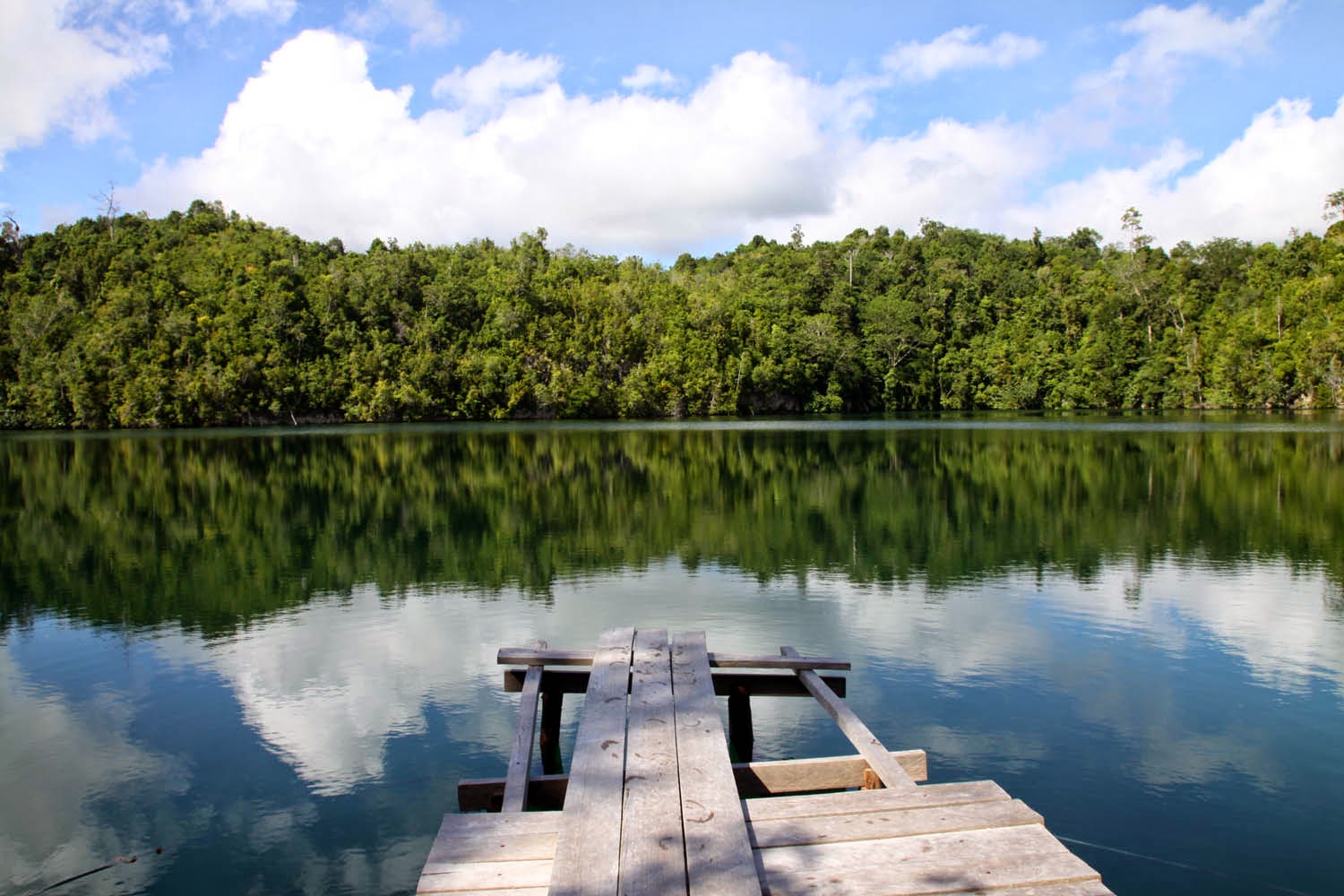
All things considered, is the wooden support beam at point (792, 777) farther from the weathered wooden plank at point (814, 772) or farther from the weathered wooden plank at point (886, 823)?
the weathered wooden plank at point (886, 823)

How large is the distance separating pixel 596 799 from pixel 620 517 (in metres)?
15.0

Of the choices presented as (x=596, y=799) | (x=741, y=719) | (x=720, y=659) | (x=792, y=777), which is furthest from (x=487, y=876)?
(x=741, y=719)

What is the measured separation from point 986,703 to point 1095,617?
357 centimetres

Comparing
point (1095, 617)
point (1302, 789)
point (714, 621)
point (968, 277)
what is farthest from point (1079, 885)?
point (968, 277)

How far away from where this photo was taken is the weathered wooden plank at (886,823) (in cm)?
359

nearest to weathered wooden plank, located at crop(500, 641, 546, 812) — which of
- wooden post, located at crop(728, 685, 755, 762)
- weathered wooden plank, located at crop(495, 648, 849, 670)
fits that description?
weathered wooden plank, located at crop(495, 648, 849, 670)

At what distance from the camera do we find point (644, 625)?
33.9 ft

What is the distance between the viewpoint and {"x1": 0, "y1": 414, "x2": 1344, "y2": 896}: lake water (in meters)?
5.61

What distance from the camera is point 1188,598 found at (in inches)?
444

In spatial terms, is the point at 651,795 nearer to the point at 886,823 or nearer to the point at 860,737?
the point at 886,823

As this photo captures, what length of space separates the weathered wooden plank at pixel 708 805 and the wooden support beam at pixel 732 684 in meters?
1.11

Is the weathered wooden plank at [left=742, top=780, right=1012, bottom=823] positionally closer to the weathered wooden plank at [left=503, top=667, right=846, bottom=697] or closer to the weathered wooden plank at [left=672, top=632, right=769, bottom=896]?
the weathered wooden plank at [left=672, top=632, right=769, bottom=896]

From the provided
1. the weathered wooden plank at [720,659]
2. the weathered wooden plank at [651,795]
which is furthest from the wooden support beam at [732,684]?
the weathered wooden plank at [651,795]

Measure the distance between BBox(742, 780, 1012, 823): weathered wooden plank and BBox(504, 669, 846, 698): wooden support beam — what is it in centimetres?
251
